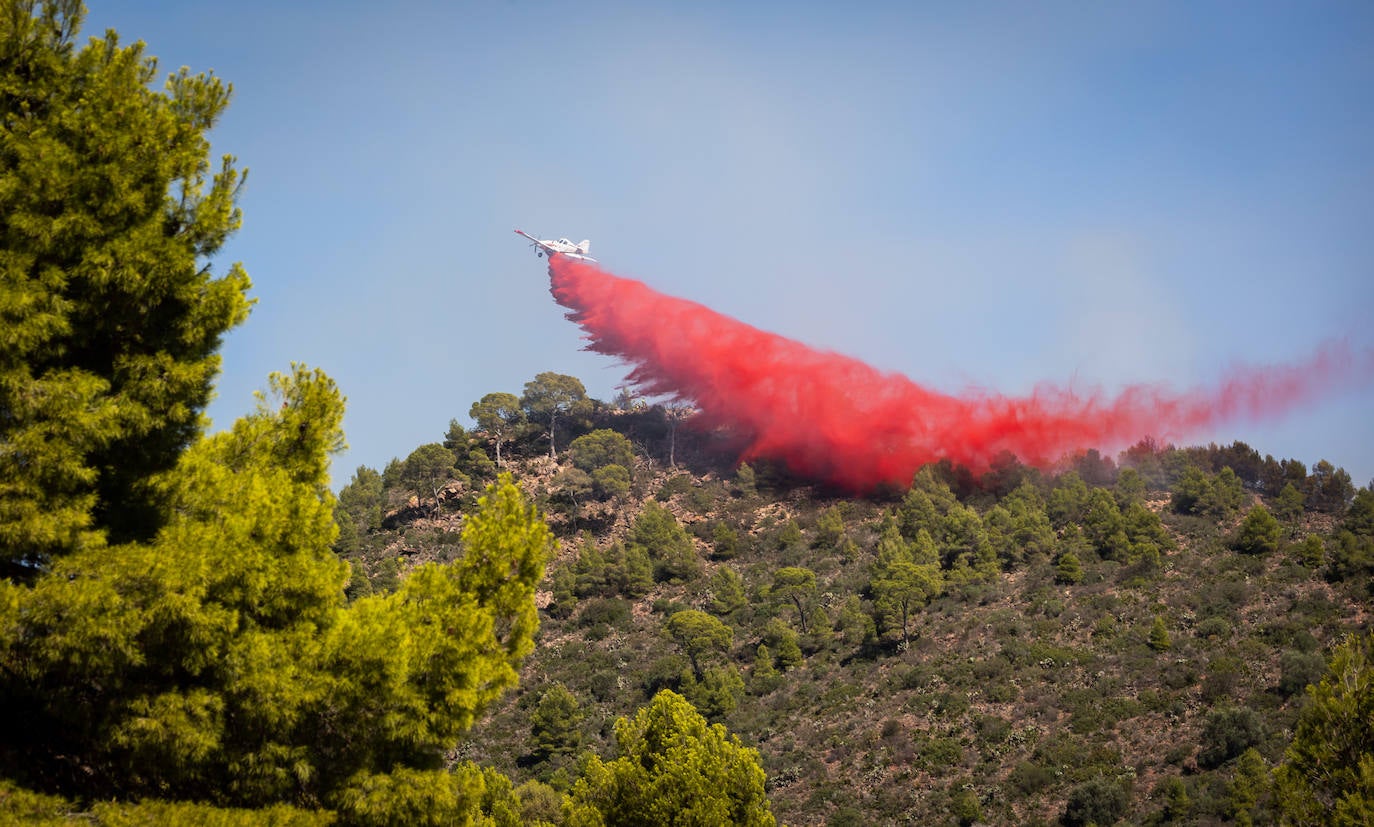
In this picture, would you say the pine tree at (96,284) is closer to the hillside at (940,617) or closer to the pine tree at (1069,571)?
the hillside at (940,617)

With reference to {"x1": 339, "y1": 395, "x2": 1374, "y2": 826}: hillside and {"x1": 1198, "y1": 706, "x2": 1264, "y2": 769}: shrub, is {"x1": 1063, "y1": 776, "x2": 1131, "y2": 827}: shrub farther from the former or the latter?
{"x1": 1198, "y1": 706, "x2": 1264, "y2": 769}: shrub

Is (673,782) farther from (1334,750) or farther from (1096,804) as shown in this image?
(1096,804)

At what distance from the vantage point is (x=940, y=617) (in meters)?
53.0

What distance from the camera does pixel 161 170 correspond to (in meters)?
10.2

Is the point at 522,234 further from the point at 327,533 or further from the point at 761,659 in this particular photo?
the point at 327,533

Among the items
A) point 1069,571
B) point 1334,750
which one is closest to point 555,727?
point 1069,571

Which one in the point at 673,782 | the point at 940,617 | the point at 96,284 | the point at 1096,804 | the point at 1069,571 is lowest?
the point at 1096,804

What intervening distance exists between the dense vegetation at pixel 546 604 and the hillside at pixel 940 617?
8.6 inches

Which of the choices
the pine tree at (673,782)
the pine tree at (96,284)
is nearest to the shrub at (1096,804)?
the pine tree at (673,782)

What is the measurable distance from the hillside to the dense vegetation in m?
0.22

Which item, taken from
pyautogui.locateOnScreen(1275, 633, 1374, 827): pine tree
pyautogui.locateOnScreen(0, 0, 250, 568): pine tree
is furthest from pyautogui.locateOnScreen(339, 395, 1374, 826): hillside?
pyautogui.locateOnScreen(0, 0, 250, 568): pine tree

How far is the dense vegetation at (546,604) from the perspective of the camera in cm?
950

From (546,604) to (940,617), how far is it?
81.7ft

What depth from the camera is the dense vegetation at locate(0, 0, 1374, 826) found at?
9.50 meters
